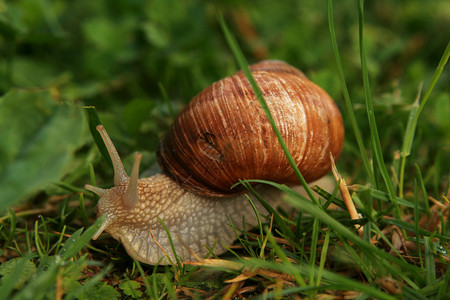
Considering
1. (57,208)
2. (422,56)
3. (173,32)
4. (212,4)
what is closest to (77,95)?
(173,32)

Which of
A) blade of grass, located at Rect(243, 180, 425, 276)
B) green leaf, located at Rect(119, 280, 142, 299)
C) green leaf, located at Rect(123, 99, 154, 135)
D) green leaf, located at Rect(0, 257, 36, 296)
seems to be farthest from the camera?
green leaf, located at Rect(123, 99, 154, 135)

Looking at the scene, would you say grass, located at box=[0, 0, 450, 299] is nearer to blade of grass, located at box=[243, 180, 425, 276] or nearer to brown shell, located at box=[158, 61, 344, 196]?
blade of grass, located at box=[243, 180, 425, 276]

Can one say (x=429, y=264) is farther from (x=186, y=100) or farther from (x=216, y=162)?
(x=186, y=100)

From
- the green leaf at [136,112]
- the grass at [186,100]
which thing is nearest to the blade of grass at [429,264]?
the grass at [186,100]

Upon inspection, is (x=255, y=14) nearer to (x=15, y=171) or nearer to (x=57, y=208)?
(x=57, y=208)

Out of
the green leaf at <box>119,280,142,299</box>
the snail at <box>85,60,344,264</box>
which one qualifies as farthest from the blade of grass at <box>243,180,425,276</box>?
the green leaf at <box>119,280,142,299</box>

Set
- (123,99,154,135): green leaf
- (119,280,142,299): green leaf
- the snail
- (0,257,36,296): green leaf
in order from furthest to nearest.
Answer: (123,99,154,135): green leaf, the snail, (119,280,142,299): green leaf, (0,257,36,296): green leaf

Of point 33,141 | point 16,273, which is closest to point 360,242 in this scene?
point 16,273

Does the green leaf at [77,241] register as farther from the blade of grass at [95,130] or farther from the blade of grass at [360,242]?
the blade of grass at [360,242]
